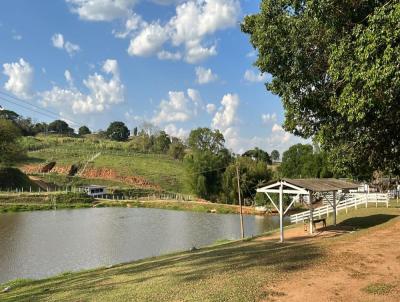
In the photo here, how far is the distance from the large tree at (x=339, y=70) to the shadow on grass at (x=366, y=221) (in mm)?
10730

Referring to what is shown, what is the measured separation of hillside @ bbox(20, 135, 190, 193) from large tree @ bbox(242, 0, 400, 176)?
65.4m

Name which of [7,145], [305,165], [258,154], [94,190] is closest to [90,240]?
[94,190]

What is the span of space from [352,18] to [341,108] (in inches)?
104

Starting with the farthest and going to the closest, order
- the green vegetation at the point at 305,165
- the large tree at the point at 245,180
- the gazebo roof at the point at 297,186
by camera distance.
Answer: the large tree at the point at 245,180, the green vegetation at the point at 305,165, the gazebo roof at the point at 297,186

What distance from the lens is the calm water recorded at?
2380 centimetres

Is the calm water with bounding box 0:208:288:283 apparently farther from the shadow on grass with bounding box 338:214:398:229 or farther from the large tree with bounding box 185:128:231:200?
the large tree with bounding box 185:128:231:200

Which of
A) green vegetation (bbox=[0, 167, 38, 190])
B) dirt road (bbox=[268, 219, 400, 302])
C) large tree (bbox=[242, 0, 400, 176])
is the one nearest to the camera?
large tree (bbox=[242, 0, 400, 176])

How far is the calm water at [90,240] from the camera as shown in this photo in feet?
78.1

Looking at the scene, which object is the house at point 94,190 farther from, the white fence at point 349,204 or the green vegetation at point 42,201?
the white fence at point 349,204

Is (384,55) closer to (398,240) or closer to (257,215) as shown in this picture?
(398,240)

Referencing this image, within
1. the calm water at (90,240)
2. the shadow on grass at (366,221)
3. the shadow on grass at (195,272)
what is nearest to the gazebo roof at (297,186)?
the shadow on grass at (366,221)

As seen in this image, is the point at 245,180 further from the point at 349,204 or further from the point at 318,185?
the point at 318,185

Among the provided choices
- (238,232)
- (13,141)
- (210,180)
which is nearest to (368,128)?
(238,232)

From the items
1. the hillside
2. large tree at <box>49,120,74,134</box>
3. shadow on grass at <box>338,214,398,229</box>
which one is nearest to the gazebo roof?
shadow on grass at <box>338,214,398,229</box>
